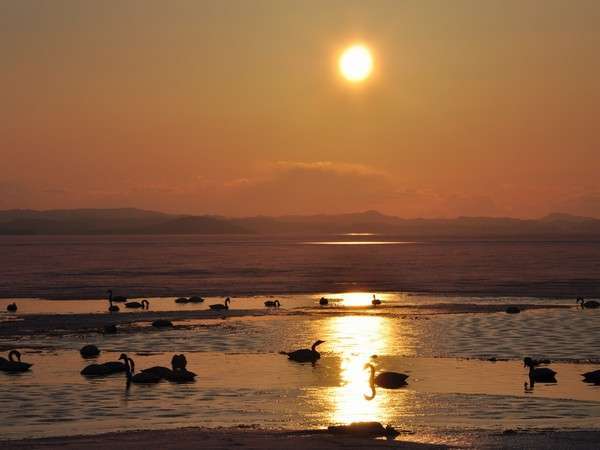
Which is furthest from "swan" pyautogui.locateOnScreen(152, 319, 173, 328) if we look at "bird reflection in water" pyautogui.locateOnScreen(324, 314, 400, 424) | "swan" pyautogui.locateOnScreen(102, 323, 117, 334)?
"bird reflection in water" pyautogui.locateOnScreen(324, 314, 400, 424)

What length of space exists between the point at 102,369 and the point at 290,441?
12.6m

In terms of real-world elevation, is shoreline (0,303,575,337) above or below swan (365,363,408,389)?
above

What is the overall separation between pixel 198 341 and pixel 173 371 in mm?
11420

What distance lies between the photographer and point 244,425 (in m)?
24.1

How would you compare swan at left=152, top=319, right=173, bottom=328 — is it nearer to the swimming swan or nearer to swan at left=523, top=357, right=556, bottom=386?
the swimming swan

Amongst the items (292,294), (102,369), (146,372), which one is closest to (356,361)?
(146,372)

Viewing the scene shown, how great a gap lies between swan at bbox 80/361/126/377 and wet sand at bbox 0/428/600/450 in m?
9.86

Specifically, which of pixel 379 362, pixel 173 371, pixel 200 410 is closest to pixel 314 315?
pixel 379 362

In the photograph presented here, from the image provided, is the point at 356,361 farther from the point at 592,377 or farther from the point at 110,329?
the point at 110,329

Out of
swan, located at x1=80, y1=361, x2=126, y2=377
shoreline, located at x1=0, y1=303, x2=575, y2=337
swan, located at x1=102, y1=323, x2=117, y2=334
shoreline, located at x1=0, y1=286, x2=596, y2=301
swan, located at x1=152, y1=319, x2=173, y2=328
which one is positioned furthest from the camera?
shoreline, located at x1=0, y1=286, x2=596, y2=301

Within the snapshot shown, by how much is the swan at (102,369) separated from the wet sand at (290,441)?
388 inches

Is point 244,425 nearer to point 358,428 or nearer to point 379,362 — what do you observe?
point 358,428

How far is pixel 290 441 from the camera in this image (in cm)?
2202

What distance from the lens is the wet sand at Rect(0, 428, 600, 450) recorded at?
70.2 ft
